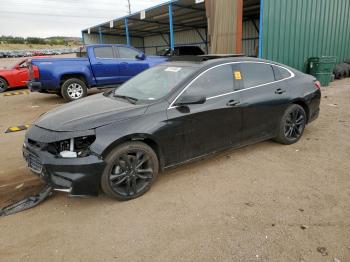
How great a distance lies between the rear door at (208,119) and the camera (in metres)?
3.50

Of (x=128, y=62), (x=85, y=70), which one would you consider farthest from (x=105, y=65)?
(x=128, y=62)

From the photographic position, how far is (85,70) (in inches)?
352

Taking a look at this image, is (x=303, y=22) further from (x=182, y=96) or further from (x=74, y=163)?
(x=74, y=163)

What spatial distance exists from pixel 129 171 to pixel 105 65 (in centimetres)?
677

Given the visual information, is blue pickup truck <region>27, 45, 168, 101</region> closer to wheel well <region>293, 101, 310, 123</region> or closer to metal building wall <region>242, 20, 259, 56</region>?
wheel well <region>293, 101, 310, 123</region>

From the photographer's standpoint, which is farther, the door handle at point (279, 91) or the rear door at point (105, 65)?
the rear door at point (105, 65)

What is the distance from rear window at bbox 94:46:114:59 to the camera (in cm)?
920

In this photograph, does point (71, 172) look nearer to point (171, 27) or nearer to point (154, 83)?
point (154, 83)

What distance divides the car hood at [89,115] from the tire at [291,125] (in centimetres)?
252

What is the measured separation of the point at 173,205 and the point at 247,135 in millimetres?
1715

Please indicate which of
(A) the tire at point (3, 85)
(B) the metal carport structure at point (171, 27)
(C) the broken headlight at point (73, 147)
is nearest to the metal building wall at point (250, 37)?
(B) the metal carport structure at point (171, 27)

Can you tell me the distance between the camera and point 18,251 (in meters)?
2.54

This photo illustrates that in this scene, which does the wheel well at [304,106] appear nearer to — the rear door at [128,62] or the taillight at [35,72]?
the rear door at [128,62]

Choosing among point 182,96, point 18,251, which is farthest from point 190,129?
point 18,251
